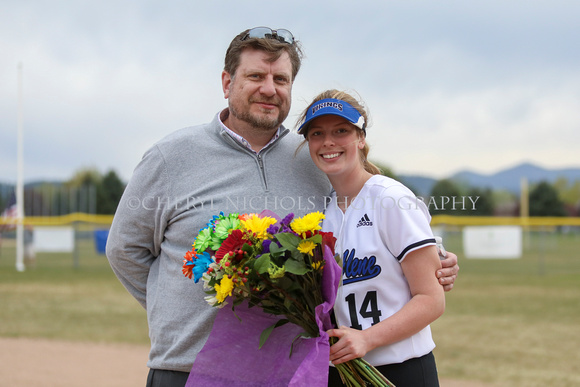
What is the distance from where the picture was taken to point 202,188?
2.78 meters

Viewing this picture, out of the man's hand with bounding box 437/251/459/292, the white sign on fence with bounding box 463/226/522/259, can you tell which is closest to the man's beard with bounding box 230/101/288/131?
the man's hand with bounding box 437/251/459/292

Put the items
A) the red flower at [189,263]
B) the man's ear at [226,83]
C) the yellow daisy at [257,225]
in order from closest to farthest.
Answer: the yellow daisy at [257,225] → the red flower at [189,263] → the man's ear at [226,83]

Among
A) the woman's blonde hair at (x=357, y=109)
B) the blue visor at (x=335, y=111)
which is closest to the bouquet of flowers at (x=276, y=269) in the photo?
the blue visor at (x=335, y=111)

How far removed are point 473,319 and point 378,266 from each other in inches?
340

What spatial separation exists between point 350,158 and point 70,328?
873 cm

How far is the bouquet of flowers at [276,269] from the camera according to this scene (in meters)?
2.16

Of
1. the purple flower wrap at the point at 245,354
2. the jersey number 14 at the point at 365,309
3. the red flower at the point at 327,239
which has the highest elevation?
the red flower at the point at 327,239

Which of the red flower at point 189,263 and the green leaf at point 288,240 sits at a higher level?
the green leaf at point 288,240

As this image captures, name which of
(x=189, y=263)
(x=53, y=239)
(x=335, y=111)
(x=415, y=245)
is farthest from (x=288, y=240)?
(x=53, y=239)

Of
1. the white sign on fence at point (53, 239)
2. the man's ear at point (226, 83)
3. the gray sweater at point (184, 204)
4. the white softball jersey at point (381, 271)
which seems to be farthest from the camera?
the white sign on fence at point (53, 239)

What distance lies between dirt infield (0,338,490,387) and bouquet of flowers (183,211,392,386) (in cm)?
474

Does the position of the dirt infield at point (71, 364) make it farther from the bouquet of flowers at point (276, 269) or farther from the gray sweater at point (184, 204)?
the bouquet of flowers at point (276, 269)

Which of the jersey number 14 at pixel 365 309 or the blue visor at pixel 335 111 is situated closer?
the jersey number 14 at pixel 365 309

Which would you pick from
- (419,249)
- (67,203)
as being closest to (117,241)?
(419,249)
